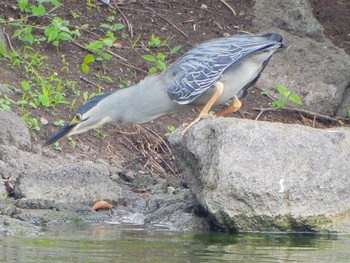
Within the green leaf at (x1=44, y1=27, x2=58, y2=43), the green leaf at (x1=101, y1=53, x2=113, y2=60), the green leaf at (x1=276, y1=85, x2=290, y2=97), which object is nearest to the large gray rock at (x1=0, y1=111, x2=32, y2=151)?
the green leaf at (x1=44, y1=27, x2=58, y2=43)

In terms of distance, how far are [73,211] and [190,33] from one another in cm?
470

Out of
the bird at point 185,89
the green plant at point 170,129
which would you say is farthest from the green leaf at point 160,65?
the bird at point 185,89

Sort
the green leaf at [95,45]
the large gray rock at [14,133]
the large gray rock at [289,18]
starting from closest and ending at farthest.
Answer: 1. the large gray rock at [14,133]
2. the green leaf at [95,45]
3. the large gray rock at [289,18]

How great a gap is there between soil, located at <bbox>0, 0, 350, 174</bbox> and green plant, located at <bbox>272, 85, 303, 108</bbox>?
10 cm

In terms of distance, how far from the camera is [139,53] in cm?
1203

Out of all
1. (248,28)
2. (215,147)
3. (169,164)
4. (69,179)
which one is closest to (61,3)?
(248,28)

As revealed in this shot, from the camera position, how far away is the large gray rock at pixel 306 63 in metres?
11.9

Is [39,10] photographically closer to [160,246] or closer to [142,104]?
[142,104]

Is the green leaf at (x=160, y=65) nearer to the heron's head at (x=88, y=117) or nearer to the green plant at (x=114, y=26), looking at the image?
the green plant at (x=114, y=26)

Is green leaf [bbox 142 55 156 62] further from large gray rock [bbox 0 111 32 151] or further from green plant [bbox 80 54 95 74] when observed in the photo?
large gray rock [bbox 0 111 32 151]

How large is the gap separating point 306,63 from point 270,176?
4775 millimetres

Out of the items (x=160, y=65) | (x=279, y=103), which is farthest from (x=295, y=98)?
(x=160, y=65)

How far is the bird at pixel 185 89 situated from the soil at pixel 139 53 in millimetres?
1268

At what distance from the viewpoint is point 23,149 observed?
9500mm
